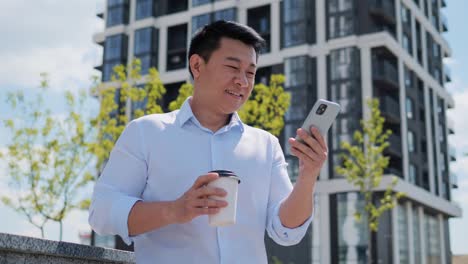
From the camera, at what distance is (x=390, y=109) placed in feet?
115

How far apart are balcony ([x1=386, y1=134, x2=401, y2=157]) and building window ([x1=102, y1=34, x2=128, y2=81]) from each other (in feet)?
58.3

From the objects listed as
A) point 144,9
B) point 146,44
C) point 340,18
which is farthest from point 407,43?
point 144,9

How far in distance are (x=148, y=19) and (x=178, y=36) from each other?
227cm

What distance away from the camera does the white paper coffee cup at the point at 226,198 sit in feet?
6.41

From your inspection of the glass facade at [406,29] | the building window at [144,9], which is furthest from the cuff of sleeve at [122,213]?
the building window at [144,9]

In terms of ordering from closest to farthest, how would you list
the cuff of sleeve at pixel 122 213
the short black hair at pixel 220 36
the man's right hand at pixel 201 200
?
the man's right hand at pixel 201 200 < the cuff of sleeve at pixel 122 213 < the short black hair at pixel 220 36

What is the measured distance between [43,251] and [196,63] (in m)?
1.18

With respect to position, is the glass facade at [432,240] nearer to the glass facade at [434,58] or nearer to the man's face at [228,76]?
the glass facade at [434,58]

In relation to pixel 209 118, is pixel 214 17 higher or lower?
higher

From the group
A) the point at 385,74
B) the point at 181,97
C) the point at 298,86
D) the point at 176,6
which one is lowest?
the point at 181,97

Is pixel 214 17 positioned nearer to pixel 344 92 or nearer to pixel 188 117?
pixel 344 92

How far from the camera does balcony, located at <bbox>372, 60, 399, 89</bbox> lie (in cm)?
3497

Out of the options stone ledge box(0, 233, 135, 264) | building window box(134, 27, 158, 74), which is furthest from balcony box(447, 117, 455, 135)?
stone ledge box(0, 233, 135, 264)

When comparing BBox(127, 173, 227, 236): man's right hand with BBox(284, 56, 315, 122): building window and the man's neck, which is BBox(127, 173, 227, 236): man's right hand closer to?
the man's neck
